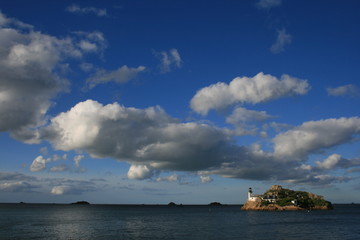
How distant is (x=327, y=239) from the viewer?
251 feet

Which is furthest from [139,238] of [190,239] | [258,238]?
[258,238]

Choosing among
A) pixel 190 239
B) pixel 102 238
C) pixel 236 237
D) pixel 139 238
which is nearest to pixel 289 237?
pixel 236 237

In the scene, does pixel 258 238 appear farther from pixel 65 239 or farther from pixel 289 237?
pixel 65 239

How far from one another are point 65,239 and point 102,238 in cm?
869

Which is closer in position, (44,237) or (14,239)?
(14,239)

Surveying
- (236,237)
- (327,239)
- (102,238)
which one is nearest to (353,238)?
(327,239)

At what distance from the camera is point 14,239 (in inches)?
2977

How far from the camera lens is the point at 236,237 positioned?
7938cm

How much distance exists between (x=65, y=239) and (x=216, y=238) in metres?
36.5

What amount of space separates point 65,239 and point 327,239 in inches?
2485

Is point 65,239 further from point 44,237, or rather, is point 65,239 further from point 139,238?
point 139,238

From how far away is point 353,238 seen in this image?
3125 inches

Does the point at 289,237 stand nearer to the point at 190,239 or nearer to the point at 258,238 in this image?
the point at 258,238

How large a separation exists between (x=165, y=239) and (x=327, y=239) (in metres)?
39.0
